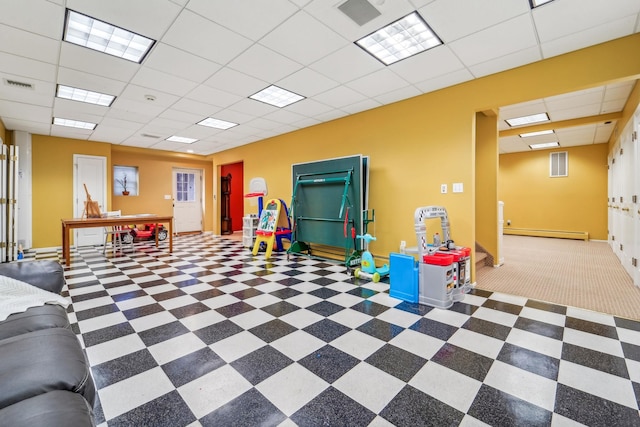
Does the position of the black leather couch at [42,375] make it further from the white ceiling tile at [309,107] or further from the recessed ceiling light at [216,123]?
the recessed ceiling light at [216,123]

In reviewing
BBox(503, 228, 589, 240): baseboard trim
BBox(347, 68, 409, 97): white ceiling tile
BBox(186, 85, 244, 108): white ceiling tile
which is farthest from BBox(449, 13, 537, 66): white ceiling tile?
BBox(503, 228, 589, 240): baseboard trim

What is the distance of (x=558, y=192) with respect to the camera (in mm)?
9336

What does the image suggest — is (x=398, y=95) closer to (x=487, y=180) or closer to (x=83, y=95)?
(x=487, y=180)

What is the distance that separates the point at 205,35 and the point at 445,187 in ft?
11.8

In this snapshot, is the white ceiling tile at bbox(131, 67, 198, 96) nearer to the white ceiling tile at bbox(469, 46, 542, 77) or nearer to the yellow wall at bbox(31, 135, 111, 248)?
the white ceiling tile at bbox(469, 46, 542, 77)

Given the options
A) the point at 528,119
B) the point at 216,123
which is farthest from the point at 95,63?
the point at 528,119

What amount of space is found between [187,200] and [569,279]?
10.4 m

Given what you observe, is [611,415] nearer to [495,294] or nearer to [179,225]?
[495,294]

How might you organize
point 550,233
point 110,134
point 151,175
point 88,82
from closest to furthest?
1. point 88,82
2. point 110,134
3. point 151,175
4. point 550,233

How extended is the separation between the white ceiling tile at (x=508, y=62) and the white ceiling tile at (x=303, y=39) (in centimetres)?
180

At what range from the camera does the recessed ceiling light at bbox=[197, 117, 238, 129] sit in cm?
594

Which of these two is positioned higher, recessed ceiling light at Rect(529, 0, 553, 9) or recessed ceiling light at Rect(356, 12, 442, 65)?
recessed ceiling light at Rect(356, 12, 442, 65)

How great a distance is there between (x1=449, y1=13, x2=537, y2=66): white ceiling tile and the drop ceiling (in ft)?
0.04

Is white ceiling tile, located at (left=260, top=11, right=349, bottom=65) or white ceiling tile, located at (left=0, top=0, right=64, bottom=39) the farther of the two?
white ceiling tile, located at (left=260, top=11, right=349, bottom=65)
